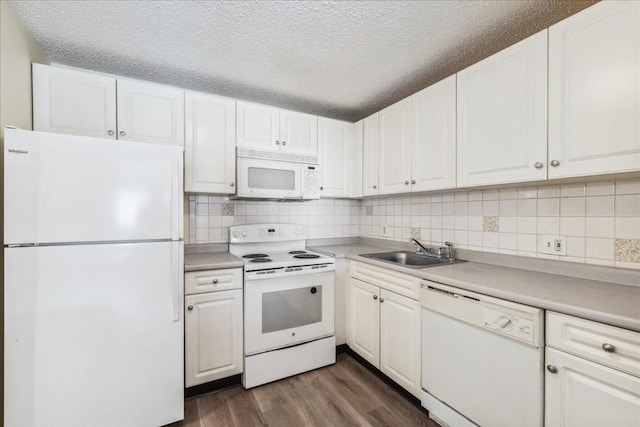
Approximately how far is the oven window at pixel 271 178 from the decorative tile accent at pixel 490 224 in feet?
4.94

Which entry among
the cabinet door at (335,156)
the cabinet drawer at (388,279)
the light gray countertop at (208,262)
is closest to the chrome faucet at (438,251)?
the cabinet drawer at (388,279)

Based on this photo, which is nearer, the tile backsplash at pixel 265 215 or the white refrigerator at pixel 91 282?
the white refrigerator at pixel 91 282

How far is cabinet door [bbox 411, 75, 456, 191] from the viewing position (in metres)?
1.82

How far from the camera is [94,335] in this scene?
54.9 inches

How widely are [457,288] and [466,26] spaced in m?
1.46

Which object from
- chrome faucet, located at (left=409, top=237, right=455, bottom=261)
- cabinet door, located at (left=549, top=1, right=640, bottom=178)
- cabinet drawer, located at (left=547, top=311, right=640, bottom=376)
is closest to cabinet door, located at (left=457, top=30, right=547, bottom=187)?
cabinet door, located at (left=549, top=1, right=640, bottom=178)

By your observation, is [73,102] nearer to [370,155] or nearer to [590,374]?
[370,155]

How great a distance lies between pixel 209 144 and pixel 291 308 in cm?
144

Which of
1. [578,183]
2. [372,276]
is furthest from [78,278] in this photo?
[578,183]

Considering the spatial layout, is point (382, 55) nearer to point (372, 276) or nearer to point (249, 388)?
point (372, 276)

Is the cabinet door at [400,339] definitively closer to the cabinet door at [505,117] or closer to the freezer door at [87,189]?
the cabinet door at [505,117]

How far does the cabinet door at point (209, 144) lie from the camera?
2113 millimetres

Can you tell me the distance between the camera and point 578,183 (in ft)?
4.96

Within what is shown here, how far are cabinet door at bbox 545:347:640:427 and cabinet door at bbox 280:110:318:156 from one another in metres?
2.14
